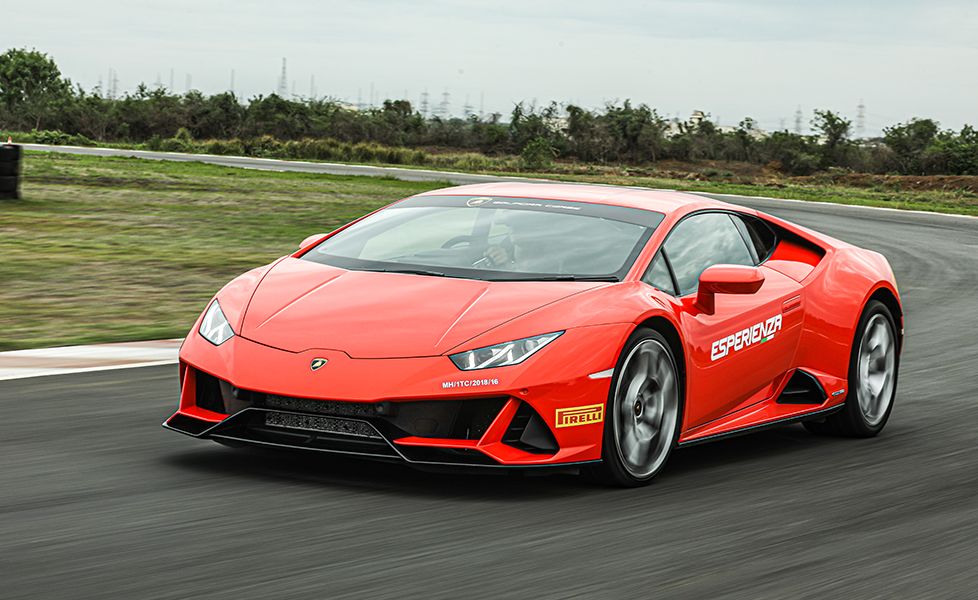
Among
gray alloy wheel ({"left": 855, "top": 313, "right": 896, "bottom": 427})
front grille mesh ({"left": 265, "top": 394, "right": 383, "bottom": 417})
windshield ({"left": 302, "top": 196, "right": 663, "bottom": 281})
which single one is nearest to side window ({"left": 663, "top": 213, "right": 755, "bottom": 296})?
windshield ({"left": 302, "top": 196, "right": 663, "bottom": 281})

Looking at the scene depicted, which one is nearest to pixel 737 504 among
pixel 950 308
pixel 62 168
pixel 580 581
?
pixel 580 581

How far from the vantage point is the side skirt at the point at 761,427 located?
6.00 m

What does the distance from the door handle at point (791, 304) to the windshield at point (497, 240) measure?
828 millimetres

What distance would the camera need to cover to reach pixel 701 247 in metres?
6.47

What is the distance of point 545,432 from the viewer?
515 centimetres

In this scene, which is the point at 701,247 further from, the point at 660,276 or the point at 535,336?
the point at 535,336

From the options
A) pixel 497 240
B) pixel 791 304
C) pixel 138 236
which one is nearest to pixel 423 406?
pixel 497 240

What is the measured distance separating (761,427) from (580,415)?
62.9 inches

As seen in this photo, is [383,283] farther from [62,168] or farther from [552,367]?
[62,168]

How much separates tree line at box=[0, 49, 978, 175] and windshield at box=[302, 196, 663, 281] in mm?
62983

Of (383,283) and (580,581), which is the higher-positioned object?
(383,283)

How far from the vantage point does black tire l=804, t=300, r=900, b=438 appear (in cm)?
716

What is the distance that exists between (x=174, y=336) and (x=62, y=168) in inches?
963

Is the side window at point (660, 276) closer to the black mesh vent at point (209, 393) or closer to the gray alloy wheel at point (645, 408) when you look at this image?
the gray alloy wheel at point (645, 408)
